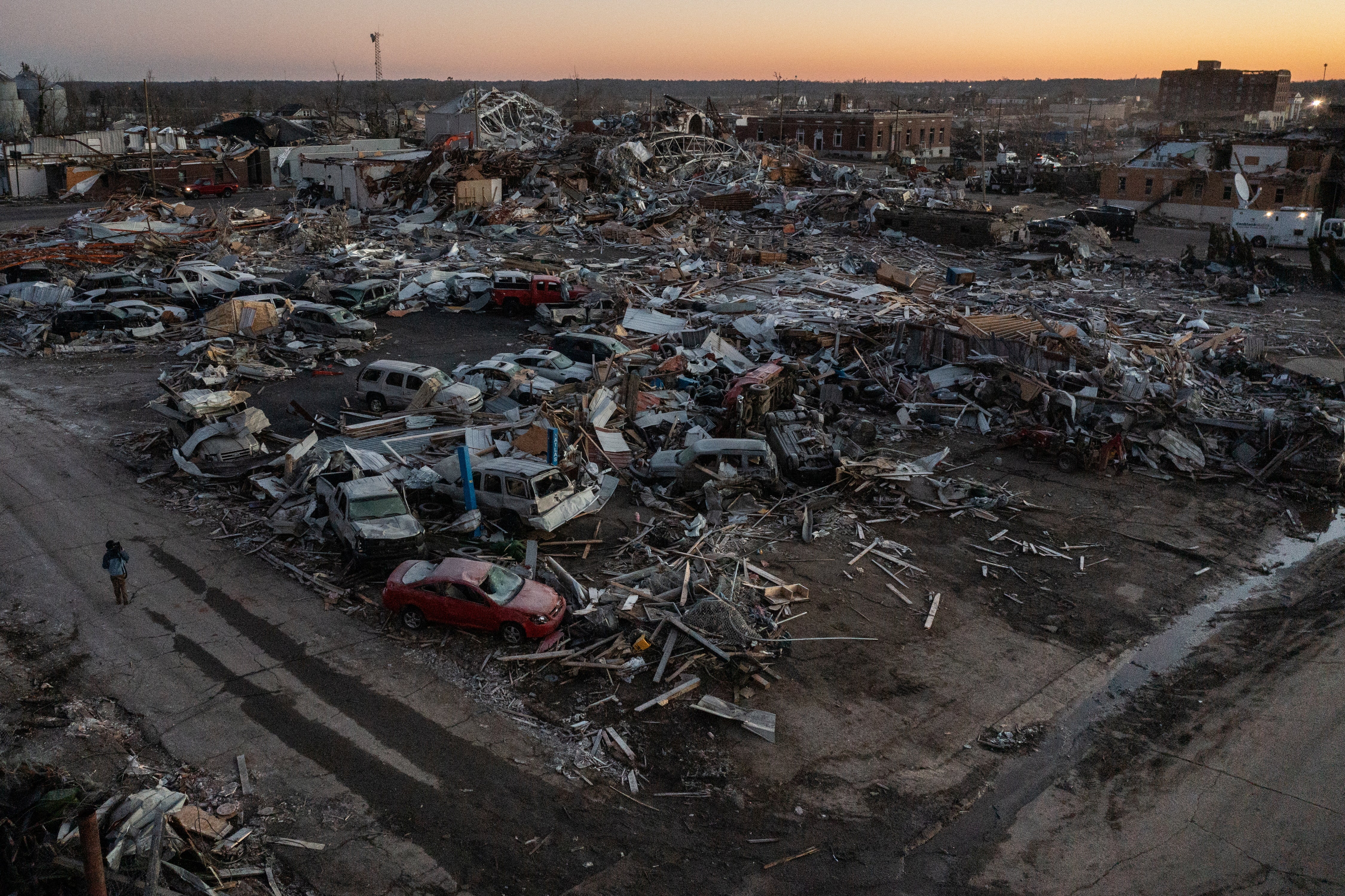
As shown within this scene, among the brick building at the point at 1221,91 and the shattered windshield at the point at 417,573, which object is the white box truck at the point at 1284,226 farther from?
the brick building at the point at 1221,91

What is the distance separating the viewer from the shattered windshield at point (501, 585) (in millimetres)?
12898

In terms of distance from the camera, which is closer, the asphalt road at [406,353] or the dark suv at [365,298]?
the asphalt road at [406,353]

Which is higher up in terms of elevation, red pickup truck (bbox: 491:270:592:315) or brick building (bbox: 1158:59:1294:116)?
brick building (bbox: 1158:59:1294:116)

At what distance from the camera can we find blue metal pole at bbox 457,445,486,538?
16.0m

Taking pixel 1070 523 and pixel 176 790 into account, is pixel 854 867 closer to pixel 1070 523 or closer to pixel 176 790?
pixel 176 790

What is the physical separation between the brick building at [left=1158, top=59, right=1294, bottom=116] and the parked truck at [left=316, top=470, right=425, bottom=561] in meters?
161

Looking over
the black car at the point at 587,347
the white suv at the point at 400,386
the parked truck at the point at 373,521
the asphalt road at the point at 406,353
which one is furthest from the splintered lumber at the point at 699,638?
the black car at the point at 587,347

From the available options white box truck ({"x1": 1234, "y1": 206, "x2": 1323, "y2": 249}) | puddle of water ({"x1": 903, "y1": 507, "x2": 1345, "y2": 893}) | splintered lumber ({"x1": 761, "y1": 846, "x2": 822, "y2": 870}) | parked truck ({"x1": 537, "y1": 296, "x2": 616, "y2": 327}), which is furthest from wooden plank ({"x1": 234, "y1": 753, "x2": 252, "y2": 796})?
white box truck ({"x1": 1234, "y1": 206, "x2": 1323, "y2": 249})

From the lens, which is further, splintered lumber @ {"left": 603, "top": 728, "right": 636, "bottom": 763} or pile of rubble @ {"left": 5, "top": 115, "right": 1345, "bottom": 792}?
pile of rubble @ {"left": 5, "top": 115, "right": 1345, "bottom": 792}

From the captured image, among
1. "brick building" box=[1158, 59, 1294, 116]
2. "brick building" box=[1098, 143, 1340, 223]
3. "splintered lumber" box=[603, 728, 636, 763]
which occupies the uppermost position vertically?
"brick building" box=[1158, 59, 1294, 116]

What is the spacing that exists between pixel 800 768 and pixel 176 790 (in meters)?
6.58

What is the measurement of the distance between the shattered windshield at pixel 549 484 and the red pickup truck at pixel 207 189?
5199cm

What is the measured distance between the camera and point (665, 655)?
12414 millimetres

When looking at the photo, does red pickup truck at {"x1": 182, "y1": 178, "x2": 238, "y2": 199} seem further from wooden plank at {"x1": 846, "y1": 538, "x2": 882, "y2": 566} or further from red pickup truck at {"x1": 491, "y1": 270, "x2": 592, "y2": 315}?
wooden plank at {"x1": 846, "y1": 538, "x2": 882, "y2": 566}
